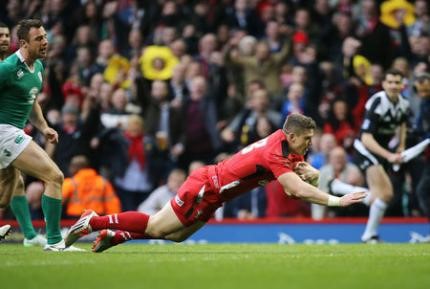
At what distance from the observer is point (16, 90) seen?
11266 millimetres

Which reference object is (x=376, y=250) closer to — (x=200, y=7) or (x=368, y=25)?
(x=368, y=25)

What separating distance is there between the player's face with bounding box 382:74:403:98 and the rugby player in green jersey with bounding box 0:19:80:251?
→ 17.6 feet

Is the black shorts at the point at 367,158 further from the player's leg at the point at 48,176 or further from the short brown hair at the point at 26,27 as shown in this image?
the short brown hair at the point at 26,27

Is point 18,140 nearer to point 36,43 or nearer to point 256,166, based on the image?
point 36,43

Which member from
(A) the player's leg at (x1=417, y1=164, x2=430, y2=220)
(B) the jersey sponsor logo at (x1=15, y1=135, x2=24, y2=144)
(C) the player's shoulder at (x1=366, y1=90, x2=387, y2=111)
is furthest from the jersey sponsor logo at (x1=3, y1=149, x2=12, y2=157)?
(A) the player's leg at (x1=417, y1=164, x2=430, y2=220)

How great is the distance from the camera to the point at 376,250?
39.0 feet

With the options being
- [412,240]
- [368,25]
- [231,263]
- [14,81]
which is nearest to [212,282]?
[231,263]

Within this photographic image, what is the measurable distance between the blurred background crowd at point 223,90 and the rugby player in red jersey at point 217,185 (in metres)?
5.54

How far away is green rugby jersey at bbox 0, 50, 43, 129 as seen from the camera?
11156 millimetres

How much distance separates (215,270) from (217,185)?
2073 millimetres

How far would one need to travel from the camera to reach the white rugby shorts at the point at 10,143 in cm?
1111

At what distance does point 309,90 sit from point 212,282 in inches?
413

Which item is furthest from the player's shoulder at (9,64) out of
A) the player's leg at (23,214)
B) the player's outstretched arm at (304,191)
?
the player's outstretched arm at (304,191)

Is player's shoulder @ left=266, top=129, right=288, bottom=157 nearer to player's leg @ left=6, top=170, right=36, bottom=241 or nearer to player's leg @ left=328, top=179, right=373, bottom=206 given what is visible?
player's leg @ left=6, top=170, right=36, bottom=241
